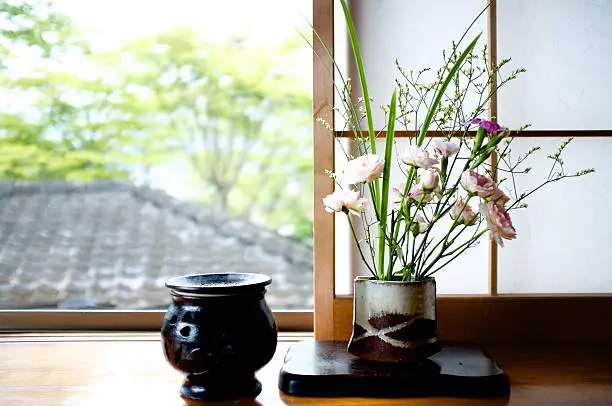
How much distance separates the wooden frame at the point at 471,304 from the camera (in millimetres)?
1296

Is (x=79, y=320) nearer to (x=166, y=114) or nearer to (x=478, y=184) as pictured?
(x=166, y=114)

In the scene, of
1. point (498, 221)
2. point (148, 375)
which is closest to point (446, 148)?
point (498, 221)

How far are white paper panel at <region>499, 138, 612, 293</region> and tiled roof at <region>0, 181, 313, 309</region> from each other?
2.60 feet

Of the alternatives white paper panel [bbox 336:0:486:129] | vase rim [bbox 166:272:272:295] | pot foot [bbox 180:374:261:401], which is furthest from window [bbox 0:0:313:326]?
pot foot [bbox 180:374:261:401]

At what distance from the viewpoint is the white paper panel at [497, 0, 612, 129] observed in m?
1.36

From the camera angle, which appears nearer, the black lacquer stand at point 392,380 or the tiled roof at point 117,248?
the black lacquer stand at point 392,380

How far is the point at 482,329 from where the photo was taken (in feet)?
4.30

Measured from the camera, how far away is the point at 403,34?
4.50 ft

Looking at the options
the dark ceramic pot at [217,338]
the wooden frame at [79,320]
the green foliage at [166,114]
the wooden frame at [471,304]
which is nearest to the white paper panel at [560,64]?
the wooden frame at [471,304]

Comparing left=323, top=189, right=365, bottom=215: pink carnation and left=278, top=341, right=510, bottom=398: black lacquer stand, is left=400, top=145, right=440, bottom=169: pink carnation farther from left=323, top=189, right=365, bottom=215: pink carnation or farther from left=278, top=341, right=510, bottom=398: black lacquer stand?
left=278, top=341, right=510, bottom=398: black lacquer stand

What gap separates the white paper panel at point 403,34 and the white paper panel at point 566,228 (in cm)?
36

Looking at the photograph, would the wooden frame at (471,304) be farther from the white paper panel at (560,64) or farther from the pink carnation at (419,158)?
the pink carnation at (419,158)

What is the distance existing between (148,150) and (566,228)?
1483 millimetres

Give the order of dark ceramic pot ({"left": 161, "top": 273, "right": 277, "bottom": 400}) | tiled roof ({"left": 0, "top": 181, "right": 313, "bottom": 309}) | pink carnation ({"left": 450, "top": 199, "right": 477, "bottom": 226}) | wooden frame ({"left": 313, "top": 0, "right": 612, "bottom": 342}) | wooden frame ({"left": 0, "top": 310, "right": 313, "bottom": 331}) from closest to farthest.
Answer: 1. dark ceramic pot ({"left": 161, "top": 273, "right": 277, "bottom": 400})
2. pink carnation ({"left": 450, "top": 199, "right": 477, "bottom": 226})
3. wooden frame ({"left": 313, "top": 0, "right": 612, "bottom": 342})
4. wooden frame ({"left": 0, "top": 310, "right": 313, "bottom": 331})
5. tiled roof ({"left": 0, "top": 181, "right": 313, "bottom": 309})
